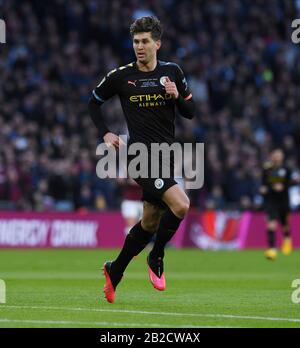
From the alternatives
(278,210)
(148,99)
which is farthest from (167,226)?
(278,210)

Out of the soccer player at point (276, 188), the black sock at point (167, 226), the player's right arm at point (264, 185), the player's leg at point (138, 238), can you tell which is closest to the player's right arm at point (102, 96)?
the player's leg at point (138, 238)

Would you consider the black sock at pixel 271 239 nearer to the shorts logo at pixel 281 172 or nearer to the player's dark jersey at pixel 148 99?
the shorts logo at pixel 281 172

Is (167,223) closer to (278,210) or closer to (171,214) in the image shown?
(171,214)

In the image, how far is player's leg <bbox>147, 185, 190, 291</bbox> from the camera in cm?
1066

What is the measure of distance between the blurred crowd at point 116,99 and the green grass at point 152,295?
232 inches

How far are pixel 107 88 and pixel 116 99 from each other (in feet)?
64.0

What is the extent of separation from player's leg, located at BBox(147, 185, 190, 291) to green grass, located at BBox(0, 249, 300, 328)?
34 centimetres

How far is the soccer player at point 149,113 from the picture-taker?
35.8ft

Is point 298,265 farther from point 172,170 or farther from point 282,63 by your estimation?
point 282,63

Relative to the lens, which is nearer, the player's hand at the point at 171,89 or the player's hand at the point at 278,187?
the player's hand at the point at 171,89

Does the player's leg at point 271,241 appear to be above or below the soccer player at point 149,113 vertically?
below

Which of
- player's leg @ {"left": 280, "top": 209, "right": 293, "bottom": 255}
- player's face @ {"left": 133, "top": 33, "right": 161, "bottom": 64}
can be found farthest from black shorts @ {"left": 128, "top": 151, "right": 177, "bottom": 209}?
player's leg @ {"left": 280, "top": 209, "right": 293, "bottom": 255}

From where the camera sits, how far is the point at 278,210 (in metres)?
24.3

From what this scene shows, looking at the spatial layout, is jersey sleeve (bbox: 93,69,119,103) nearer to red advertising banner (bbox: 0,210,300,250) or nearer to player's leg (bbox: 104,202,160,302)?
player's leg (bbox: 104,202,160,302)
